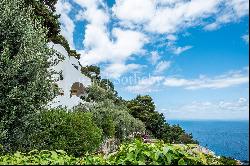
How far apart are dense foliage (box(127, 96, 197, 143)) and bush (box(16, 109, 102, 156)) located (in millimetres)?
43069

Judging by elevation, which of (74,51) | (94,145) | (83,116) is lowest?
(94,145)

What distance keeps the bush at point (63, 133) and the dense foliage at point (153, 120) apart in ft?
141

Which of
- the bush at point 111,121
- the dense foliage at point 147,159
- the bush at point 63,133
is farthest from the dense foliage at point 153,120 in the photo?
the dense foliage at point 147,159

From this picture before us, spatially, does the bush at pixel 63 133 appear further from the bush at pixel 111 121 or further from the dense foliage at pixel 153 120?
the dense foliage at pixel 153 120

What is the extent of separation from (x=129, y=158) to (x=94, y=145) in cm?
1939

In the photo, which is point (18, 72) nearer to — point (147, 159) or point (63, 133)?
point (63, 133)

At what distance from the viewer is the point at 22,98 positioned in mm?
15297

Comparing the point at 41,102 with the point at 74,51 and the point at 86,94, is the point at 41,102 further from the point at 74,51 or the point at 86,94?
the point at 74,51

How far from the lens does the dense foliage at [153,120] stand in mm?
68625

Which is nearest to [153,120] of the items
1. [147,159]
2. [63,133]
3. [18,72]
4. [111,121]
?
[111,121]

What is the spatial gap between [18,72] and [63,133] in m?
7.17

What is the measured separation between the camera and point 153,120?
2729 inches

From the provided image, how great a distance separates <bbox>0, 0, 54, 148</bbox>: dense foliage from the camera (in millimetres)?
15141

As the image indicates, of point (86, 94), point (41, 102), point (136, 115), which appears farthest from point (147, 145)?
point (136, 115)
